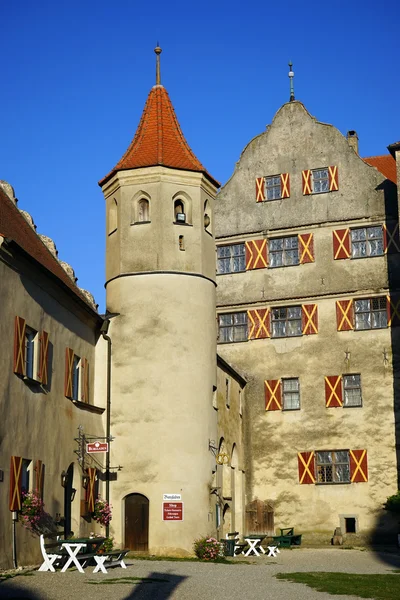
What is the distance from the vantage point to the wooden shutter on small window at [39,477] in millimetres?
19828

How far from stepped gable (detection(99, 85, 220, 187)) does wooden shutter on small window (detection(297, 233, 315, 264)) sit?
7.80m

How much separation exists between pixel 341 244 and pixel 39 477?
60.0ft

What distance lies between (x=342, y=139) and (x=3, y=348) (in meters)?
21.5

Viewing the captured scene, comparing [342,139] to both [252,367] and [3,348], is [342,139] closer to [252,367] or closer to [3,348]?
[252,367]

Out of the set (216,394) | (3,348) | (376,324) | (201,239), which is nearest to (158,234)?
(201,239)

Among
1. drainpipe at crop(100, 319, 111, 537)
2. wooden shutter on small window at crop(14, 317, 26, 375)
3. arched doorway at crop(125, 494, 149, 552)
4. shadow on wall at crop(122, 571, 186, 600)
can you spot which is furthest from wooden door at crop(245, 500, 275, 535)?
wooden shutter on small window at crop(14, 317, 26, 375)

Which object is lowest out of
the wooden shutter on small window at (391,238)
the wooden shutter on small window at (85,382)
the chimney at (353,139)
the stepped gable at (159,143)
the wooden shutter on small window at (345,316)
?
the wooden shutter on small window at (85,382)

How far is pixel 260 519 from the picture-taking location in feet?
110

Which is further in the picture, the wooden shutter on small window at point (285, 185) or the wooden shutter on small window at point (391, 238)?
the wooden shutter on small window at point (285, 185)

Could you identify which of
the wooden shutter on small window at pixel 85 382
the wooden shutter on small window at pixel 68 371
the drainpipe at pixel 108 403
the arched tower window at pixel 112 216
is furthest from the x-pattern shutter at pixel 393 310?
the wooden shutter on small window at pixel 68 371

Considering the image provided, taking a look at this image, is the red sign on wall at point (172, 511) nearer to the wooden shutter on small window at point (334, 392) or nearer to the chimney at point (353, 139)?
the wooden shutter on small window at point (334, 392)

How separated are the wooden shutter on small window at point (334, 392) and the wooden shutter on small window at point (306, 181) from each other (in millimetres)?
7574

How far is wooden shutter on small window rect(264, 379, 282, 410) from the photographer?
34.3 metres

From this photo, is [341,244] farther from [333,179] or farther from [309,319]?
[309,319]
